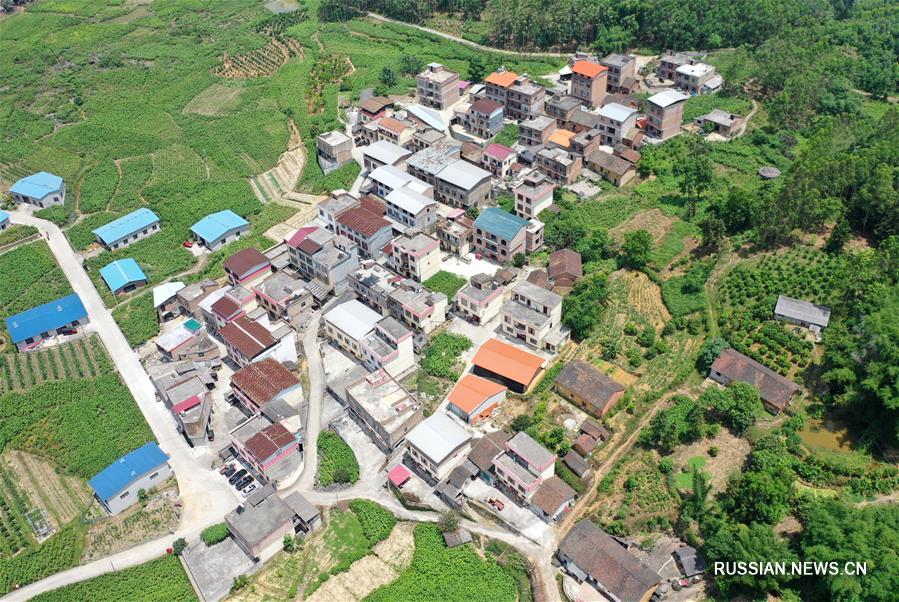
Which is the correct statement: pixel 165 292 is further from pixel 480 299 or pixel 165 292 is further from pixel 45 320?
pixel 480 299

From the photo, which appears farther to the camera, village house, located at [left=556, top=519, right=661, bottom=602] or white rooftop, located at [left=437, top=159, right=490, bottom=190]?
white rooftop, located at [left=437, top=159, right=490, bottom=190]

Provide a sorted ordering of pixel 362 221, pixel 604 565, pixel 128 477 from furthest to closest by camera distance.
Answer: pixel 362 221
pixel 128 477
pixel 604 565

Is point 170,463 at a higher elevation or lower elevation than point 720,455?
lower

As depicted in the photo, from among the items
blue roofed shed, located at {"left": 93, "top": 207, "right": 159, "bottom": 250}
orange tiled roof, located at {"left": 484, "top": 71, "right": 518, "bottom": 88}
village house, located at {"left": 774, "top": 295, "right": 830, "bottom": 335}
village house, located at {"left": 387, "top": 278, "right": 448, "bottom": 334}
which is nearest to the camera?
village house, located at {"left": 774, "top": 295, "right": 830, "bottom": 335}

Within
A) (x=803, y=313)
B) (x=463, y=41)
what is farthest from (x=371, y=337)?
(x=463, y=41)

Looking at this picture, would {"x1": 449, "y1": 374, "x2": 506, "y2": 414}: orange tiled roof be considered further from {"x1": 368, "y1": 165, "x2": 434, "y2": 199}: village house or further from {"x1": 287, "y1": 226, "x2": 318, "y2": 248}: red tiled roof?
{"x1": 368, "y1": 165, "x2": 434, "y2": 199}: village house

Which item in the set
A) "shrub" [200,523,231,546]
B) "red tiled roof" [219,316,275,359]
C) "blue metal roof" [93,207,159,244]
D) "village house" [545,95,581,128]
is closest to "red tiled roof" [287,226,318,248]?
"red tiled roof" [219,316,275,359]

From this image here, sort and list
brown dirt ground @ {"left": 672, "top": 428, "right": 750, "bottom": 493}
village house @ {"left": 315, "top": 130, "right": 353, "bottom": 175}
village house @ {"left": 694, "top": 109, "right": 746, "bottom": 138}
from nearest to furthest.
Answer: brown dirt ground @ {"left": 672, "top": 428, "right": 750, "bottom": 493} < village house @ {"left": 315, "top": 130, "right": 353, "bottom": 175} < village house @ {"left": 694, "top": 109, "right": 746, "bottom": 138}
